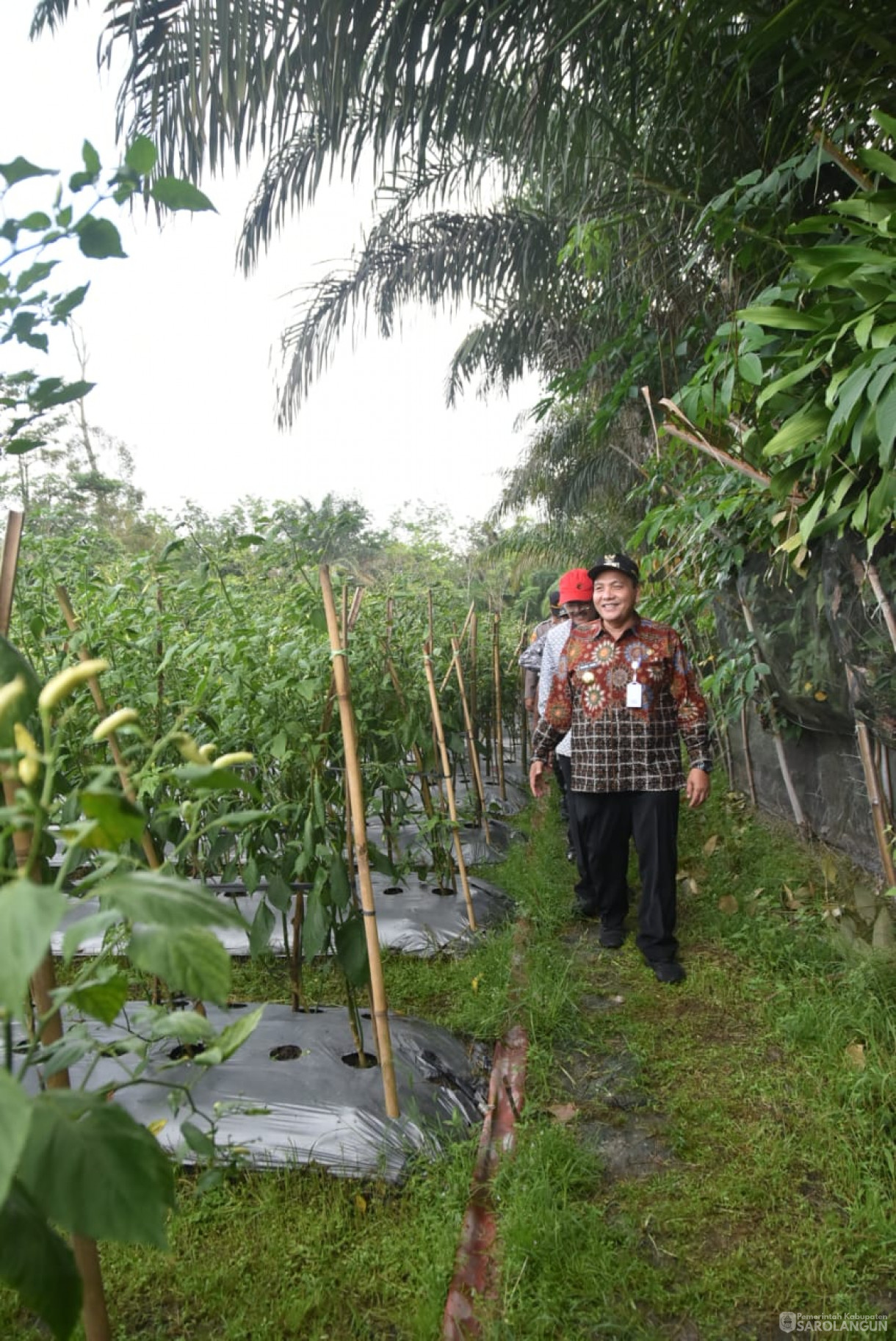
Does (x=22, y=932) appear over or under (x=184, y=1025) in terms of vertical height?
over

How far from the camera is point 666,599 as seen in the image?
405 cm

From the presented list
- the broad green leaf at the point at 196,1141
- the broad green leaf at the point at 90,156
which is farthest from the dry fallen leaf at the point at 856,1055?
the broad green leaf at the point at 90,156

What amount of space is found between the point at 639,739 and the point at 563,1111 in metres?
1.29

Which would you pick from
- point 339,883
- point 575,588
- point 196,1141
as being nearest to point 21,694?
point 196,1141

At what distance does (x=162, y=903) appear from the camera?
60 centimetres

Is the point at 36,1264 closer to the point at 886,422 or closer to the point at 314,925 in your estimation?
the point at 314,925

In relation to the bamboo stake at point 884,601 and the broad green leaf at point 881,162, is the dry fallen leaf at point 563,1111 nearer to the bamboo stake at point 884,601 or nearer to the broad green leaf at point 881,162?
the bamboo stake at point 884,601

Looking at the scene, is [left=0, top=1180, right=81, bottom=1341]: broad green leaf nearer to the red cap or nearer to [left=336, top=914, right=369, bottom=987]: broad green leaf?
[left=336, top=914, right=369, bottom=987]: broad green leaf

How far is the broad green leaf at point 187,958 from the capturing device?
2.06ft

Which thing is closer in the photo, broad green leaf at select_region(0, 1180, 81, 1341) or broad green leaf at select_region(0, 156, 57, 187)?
broad green leaf at select_region(0, 1180, 81, 1341)

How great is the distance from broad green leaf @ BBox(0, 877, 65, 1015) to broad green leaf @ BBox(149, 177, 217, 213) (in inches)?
27.4

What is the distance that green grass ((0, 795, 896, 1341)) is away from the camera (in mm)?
1496

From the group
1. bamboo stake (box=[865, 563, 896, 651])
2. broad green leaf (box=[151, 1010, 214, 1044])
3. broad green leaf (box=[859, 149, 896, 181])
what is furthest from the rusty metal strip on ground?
broad green leaf (box=[859, 149, 896, 181])

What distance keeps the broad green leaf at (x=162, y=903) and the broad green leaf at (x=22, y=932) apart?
2.5 inches
